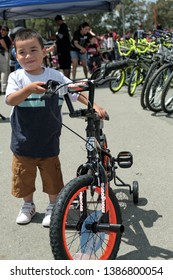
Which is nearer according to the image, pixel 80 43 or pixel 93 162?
pixel 93 162

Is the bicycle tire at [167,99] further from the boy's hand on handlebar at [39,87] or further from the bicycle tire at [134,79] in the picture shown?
the boy's hand on handlebar at [39,87]

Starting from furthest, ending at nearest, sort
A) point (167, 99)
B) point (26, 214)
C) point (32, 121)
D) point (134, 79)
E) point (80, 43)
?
point (80, 43) → point (134, 79) → point (167, 99) → point (26, 214) → point (32, 121)

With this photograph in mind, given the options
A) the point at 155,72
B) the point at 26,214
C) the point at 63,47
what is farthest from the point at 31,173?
the point at 63,47

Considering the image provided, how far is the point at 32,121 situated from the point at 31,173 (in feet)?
1.50

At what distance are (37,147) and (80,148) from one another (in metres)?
2.36

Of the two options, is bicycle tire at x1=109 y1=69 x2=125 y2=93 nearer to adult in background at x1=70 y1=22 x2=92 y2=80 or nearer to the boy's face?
adult in background at x1=70 y1=22 x2=92 y2=80

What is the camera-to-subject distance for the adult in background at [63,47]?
1076cm

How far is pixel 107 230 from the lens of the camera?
2359 mm

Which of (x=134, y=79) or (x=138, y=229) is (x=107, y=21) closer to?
(x=134, y=79)

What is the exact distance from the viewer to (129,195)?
367 cm

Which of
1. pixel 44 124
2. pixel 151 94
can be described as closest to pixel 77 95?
pixel 44 124

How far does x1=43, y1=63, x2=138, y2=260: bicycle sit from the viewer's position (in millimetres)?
2203

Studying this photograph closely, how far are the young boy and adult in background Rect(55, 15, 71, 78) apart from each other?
8019mm
